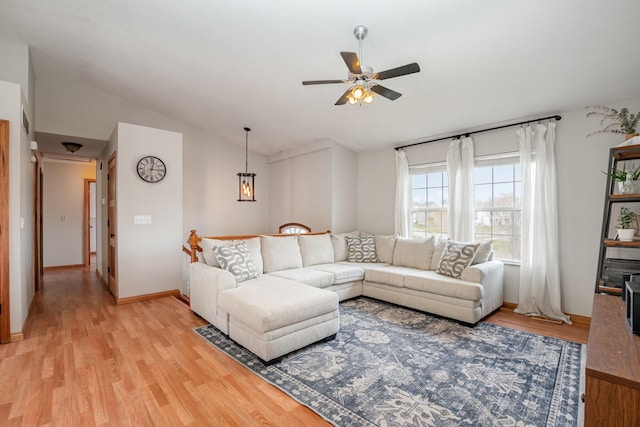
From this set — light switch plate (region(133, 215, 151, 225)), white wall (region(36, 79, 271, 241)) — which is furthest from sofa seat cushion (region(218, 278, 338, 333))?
white wall (region(36, 79, 271, 241))

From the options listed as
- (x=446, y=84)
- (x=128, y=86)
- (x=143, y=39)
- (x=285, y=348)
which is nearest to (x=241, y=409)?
(x=285, y=348)

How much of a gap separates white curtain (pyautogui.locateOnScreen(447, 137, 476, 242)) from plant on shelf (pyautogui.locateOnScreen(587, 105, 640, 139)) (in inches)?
51.9

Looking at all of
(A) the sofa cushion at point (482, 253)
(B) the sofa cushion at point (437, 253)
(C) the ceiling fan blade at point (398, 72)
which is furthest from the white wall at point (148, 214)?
(A) the sofa cushion at point (482, 253)

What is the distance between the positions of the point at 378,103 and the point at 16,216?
4257 millimetres

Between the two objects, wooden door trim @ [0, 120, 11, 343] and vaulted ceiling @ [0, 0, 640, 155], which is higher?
vaulted ceiling @ [0, 0, 640, 155]

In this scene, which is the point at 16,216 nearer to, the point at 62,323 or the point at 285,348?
the point at 62,323

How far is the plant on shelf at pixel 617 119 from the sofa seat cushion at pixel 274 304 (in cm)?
330

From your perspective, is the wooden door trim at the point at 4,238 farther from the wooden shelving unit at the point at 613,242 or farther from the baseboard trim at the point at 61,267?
the wooden shelving unit at the point at 613,242

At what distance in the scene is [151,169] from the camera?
431 centimetres

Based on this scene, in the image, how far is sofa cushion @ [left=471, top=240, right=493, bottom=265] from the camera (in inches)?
142

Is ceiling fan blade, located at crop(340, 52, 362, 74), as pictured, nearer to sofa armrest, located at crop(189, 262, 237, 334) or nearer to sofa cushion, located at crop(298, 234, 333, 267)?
sofa armrest, located at crop(189, 262, 237, 334)

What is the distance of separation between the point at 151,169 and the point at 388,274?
3.71 metres

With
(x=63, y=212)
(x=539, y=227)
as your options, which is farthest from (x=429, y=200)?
(x=63, y=212)

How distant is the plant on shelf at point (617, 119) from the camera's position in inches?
113
